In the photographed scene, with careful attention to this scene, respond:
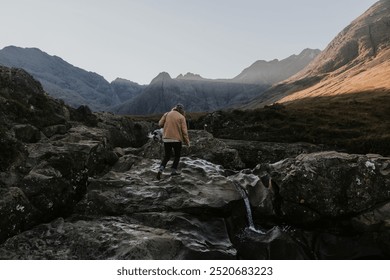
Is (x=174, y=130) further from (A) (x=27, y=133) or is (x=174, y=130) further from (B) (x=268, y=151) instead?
(B) (x=268, y=151)

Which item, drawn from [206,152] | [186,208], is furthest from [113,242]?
[206,152]

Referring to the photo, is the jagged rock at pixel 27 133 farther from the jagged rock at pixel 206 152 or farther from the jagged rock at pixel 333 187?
the jagged rock at pixel 333 187

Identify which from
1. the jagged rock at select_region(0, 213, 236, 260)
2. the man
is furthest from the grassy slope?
the jagged rock at select_region(0, 213, 236, 260)

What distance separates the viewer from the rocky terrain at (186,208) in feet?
40.1

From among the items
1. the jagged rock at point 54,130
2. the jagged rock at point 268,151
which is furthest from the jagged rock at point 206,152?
the jagged rock at point 54,130

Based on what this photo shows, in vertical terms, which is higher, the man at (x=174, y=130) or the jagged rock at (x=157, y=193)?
the man at (x=174, y=130)

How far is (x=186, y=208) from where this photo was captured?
15.1 metres

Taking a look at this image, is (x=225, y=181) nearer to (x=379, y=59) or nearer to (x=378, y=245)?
(x=378, y=245)

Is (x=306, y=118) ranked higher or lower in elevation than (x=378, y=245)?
higher

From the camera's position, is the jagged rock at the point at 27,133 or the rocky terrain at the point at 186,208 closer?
the rocky terrain at the point at 186,208

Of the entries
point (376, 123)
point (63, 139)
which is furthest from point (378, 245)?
point (376, 123)

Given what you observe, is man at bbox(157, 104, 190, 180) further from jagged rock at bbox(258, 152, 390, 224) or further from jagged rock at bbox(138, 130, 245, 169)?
jagged rock at bbox(138, 130, 245, 169)
